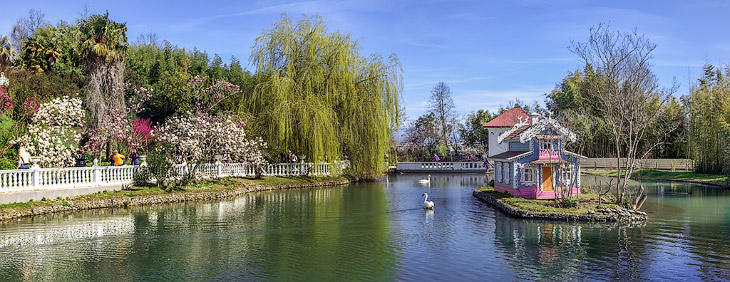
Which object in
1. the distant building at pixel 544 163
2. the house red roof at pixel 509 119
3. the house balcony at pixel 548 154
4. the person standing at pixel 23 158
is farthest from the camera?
the house red roof at pixel 509 119

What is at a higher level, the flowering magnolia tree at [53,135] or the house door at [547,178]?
the flowering magnolia tree at [53,135]

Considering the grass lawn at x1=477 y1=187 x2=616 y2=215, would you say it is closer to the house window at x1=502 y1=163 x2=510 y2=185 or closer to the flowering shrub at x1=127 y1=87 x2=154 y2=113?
the house window at x1=502 y1=163 x2=510 y2=185

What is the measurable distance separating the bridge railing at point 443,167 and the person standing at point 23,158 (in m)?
42.2

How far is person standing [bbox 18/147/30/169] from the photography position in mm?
23219

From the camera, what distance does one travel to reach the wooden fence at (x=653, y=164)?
55.0 metres

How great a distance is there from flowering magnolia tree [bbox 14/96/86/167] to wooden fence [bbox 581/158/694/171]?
46.7 metres

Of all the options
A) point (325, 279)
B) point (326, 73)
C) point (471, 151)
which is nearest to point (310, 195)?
point (326, 73)

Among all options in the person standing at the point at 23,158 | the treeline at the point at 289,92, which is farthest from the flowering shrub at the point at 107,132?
the person standing at the point at 23,158

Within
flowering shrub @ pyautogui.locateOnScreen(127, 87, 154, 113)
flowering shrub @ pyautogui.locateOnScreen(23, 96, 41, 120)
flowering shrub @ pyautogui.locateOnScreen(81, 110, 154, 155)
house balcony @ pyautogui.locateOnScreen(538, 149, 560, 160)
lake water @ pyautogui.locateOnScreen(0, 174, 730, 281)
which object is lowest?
lake water @ pyautogui.locateOnScreen(0, 174, 730, 281)

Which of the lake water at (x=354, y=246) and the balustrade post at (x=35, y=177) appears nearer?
the lake water at (x=354, y=246)

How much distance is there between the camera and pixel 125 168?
28.3 m

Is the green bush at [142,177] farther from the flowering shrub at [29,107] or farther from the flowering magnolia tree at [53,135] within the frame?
the flowering shrub at [29,107]

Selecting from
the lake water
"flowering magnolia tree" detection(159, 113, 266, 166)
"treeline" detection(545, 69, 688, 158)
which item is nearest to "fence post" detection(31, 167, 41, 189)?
the lake water

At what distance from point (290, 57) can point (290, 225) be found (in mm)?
20379
